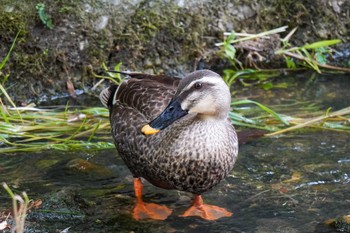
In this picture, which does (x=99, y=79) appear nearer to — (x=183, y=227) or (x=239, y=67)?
(x=239, y=67)

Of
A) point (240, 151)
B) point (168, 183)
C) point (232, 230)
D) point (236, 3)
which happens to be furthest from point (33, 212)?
point (236, 3)

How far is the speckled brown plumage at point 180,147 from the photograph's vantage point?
432 cm

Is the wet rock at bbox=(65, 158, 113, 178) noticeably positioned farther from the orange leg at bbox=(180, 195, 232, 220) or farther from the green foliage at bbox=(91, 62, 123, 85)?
the green foliage at bbox=(91, 62, 123, 85)

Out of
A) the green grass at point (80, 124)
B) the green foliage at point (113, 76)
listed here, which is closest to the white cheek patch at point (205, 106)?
the green grass at point (80, 124)

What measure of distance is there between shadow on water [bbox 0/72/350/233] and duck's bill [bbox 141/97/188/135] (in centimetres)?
58

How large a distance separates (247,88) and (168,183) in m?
2.53

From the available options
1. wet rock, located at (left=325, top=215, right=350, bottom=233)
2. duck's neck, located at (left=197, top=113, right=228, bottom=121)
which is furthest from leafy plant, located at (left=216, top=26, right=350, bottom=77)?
wet rock, located at (left=325, top=215, right=350, bottom=233)

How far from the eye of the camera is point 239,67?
715 cm

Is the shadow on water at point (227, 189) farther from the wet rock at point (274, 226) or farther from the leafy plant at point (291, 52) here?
the leafy plant at point (291, 52)

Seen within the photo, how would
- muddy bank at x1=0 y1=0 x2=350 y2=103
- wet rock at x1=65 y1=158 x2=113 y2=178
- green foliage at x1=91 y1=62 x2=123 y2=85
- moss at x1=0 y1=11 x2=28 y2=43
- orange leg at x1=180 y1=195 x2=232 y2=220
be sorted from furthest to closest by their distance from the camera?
muddy bank at x1=0 y1=0 x2=350 y2=103 < moss at x1=0 y1=11 x2=28 y2=43 < green foliage at x1=91 y1=62 x2=123 y2=85 < wet rock at x1=65 y1=158 x2=113 y2=178 < orange leg at x1=180 y1=195 x2=232 y2=220

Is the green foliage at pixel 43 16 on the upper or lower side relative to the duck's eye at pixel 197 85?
lower

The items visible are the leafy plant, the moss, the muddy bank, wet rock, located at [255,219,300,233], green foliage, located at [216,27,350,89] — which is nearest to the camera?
wet rock, located at [255,219,300,233]

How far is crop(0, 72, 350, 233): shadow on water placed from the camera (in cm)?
440

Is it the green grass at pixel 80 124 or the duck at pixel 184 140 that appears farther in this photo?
the green grass at pixel 80 124
